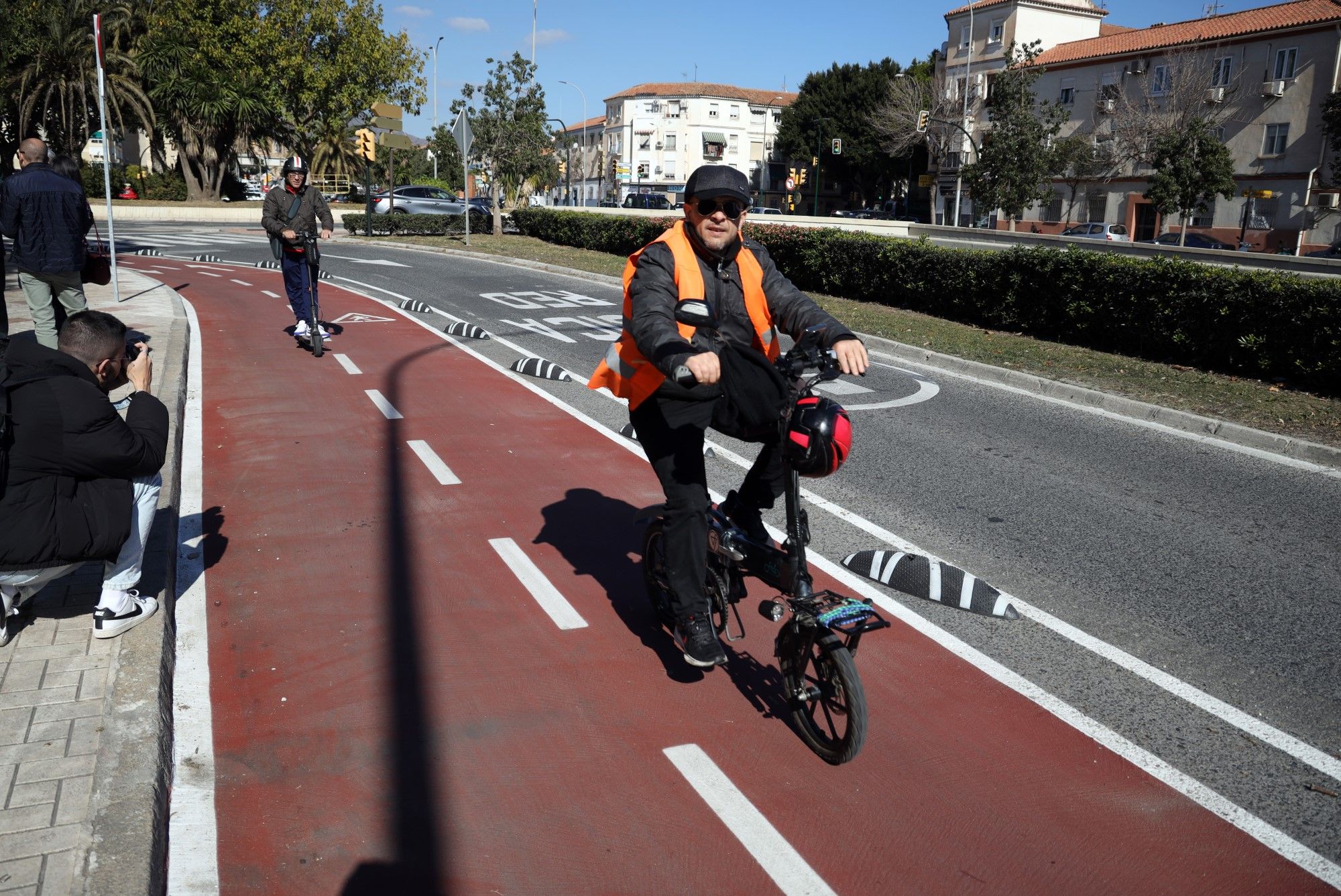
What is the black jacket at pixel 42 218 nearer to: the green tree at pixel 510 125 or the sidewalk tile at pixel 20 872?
the sidewalk tile at pixel 20 872

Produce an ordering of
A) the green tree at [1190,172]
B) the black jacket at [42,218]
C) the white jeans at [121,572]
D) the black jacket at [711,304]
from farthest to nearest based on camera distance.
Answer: the green tree at [1190,172] → the black jacket at [42,218] → the white jeans at [121,572] → the black jacket at [711,304]

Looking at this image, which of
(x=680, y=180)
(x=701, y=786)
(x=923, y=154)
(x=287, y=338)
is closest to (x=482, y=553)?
(x=701, y=786)

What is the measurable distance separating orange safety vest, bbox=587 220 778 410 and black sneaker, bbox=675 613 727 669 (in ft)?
2.75

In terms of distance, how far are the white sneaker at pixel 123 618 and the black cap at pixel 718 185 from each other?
2831 millimetres

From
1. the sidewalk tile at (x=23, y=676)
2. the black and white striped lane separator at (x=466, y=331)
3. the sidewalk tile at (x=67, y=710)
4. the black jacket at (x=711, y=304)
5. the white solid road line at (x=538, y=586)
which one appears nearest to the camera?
the black jacket at (x=711, y=304)

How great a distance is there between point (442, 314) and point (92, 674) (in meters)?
12.3

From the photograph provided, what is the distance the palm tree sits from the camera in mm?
45062

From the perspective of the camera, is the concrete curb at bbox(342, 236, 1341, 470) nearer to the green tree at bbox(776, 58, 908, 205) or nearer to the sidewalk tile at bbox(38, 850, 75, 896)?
the sidewalk tile at bbox(38, 850, 75, 896)

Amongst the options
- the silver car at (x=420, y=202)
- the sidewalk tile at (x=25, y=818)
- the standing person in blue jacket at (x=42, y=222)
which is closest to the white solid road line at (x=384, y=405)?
the standing person in blue jacket at (x=42, y=222)

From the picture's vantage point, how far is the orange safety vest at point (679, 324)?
12.2 ft

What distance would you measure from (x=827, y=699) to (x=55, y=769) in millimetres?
2500

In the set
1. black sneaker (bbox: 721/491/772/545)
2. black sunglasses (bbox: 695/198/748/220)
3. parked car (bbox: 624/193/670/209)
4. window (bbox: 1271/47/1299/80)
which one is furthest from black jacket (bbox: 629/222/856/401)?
parked car (bbox: 624/193/670/209)

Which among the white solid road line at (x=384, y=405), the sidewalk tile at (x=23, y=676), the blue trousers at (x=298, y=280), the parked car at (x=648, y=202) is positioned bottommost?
the sidewalk tile at (x=23, y=676)

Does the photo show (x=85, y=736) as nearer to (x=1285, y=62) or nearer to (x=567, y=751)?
(x=567, y=751)
